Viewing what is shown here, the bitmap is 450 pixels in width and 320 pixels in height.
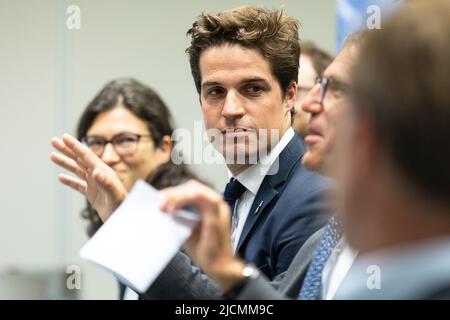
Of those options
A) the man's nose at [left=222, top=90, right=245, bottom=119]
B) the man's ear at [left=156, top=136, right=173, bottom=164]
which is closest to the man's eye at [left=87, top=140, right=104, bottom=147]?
the man's ear at [left=156, top=136, right=173, bottom=164]

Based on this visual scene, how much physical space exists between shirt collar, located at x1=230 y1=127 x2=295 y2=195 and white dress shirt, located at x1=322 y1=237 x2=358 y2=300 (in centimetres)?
59

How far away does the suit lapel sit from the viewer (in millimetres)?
1916

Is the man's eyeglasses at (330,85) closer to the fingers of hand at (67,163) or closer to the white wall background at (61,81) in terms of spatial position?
the fingers of hand at (67,163)

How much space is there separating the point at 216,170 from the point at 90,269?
927 mm

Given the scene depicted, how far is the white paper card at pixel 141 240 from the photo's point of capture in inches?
42.8

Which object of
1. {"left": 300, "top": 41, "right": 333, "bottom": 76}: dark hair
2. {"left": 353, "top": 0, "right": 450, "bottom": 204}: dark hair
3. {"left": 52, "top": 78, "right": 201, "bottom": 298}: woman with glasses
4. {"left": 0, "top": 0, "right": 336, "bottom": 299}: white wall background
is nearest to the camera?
{"left": 353, "top": 0, "right": 450, "bottom": 204}: dark hair

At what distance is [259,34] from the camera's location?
212 centimetres

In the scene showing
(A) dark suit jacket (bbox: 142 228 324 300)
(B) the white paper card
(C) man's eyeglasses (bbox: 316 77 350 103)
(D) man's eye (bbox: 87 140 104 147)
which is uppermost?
(D) man's eye (bbox: 87 140 104 147)

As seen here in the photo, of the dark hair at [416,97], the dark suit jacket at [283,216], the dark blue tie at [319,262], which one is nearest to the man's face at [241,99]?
the dark suit jacket at [283,216]

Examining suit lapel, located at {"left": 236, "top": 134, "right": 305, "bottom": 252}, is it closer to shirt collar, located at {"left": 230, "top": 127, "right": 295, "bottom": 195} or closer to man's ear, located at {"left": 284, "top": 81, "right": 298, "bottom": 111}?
shirt collar, located at {"left": 230, "top": 127, "right": 295, "bottom": 195}

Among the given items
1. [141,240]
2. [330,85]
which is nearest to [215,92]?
[330,85]
